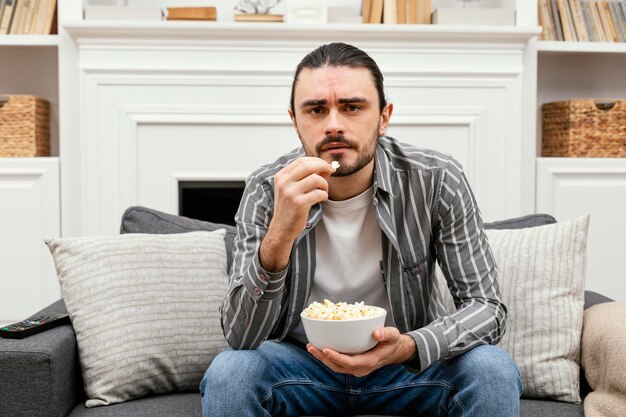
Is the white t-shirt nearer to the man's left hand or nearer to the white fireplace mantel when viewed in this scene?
the man's left hand

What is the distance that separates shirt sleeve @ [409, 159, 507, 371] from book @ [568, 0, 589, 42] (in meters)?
1.63

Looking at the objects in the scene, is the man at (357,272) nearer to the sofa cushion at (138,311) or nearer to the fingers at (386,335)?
the fingers at (386,335)

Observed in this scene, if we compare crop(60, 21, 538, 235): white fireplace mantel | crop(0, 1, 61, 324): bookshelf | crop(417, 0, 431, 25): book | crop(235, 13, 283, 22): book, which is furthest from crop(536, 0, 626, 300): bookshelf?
crop(0, 1, 61, 324): bookshelf

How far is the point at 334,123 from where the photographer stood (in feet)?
5.10

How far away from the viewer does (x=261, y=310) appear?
1.52 m

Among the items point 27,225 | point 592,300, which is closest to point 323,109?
point 592,300

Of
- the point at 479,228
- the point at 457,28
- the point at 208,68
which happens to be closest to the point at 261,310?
the point at 479,228

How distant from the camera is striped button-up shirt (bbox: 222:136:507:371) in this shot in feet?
5.20

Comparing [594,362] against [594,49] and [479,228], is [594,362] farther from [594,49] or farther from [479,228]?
[594,49]

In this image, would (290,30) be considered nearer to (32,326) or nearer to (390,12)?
(390,12)

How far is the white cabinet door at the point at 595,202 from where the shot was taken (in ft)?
9.55

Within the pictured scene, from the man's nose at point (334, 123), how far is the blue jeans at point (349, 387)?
0.47m

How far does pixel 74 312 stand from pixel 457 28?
5.73 ft

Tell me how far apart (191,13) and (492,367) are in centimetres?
186
